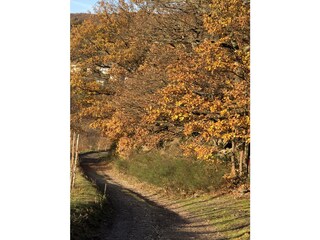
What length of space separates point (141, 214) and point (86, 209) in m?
0.68

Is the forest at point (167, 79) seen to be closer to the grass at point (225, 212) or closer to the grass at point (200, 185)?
the grass at point (200, 185)

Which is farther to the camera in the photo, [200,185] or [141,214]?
[141,214]

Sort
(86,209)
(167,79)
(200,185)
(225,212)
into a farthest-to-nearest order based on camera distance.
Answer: (167,79), (86,209), (200,185), (225,212)

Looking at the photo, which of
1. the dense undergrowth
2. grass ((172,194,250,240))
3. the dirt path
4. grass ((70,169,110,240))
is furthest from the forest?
grass ((70,169,110,240))

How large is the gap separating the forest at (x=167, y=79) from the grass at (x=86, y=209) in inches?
25.4

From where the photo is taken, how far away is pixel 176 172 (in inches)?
185

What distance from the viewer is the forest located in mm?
4152

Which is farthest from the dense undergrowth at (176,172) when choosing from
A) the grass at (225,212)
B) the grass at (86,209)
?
the grass at (86,209)

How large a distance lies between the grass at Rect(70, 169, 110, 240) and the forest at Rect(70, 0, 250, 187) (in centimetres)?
64

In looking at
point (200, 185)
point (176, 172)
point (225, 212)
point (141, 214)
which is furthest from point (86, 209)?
point (225, 212)

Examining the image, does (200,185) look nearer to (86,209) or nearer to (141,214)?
(141,214)

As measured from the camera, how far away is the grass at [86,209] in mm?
4270

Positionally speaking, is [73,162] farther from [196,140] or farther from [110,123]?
[196,140]
